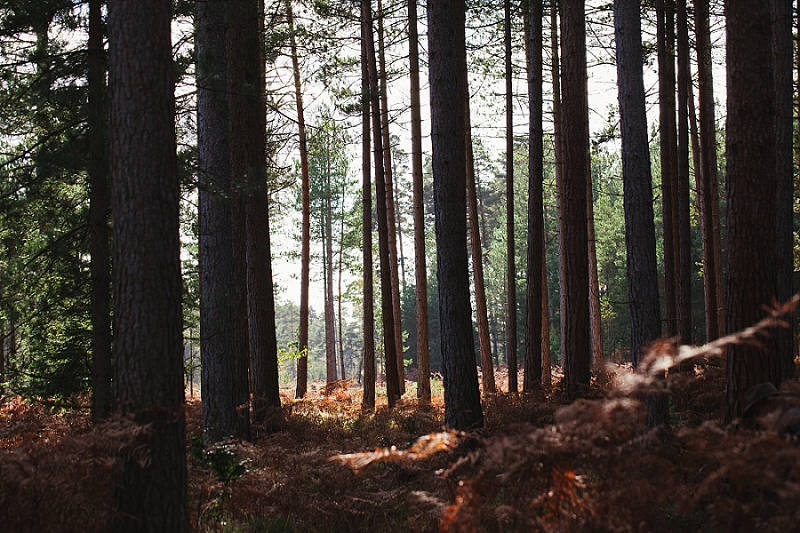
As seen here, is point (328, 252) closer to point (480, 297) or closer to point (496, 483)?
point (480, 297)

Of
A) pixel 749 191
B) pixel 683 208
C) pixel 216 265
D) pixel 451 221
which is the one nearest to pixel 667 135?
pixel 683 208

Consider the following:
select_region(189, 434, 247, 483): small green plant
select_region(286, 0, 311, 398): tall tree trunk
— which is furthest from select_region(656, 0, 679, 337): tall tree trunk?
select_region(189, 434, 247, 483): small green plant

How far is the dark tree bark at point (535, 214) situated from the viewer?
1402cm

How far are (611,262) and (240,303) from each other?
39.2 metres

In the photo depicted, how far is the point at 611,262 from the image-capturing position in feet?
149

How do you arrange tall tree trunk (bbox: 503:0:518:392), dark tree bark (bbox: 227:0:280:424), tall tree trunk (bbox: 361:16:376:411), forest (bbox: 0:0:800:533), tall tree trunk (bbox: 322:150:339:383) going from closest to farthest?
forest (bbox: 0:0:800:533) → dark tree bark (bbox: 227:0:280:424) → tall tree trunk (bbox: 361:16:376:411) → tall tree trunk (bbox: 503:0:518:392) → tall tree trunk (bbox: 322:150:339:383)

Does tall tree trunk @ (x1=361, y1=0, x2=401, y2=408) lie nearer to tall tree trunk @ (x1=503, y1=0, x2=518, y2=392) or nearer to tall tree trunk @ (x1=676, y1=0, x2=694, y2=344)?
tall tree trunk @ (x1=503, y1=0, x2=518, y2=392)

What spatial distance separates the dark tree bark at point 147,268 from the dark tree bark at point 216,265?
411cm

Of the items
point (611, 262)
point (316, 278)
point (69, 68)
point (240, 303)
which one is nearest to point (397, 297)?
point (240, 303)

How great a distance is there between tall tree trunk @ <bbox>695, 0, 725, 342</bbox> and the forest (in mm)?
88

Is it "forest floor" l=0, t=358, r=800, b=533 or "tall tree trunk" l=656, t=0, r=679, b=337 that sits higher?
"tall tree trunk" l=656, t=0, r=679, b=337

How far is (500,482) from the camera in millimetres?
4426

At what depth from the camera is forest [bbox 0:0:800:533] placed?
451 centimetres

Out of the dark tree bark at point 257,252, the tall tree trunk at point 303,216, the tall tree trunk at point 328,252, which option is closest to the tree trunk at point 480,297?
the tall tree trunk at point 303,216
